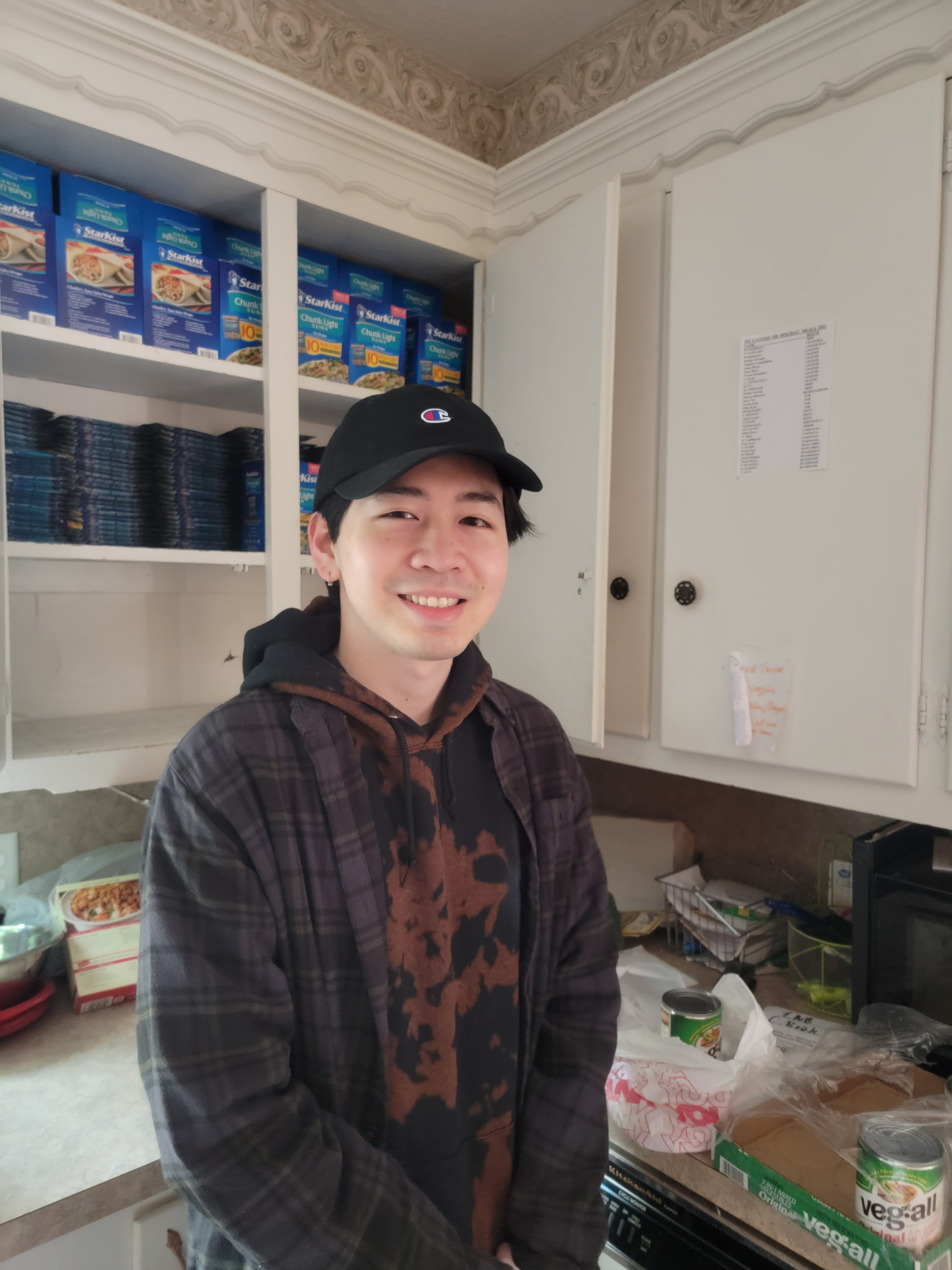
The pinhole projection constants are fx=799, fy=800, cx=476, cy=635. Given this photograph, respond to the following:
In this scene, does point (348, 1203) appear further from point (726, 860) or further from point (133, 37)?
point (133, 37)

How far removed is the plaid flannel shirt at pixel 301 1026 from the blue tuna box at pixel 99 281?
0.79 m

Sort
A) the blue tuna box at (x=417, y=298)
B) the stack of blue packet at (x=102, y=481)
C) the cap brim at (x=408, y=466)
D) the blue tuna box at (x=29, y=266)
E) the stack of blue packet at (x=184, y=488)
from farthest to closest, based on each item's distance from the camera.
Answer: the blue tuna box at (x=417, y=298), the stack of blue packet at (x=184, y=488), the stack of blue packet at (x=102, y=481), the blue tuna box at (x=29, y=266), the cap brim at (x=408, y=466)

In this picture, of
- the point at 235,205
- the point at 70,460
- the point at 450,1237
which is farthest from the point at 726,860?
the point at 235,205

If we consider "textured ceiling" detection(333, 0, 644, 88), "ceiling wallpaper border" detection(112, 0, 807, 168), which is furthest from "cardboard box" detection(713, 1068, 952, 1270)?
"textured ceiling" detection(333, 0, 644, 88)

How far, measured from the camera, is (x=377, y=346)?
1654 mm

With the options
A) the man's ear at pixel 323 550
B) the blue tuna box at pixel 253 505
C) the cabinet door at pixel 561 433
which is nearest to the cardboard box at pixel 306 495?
the blue tuna box at pixel 253 505

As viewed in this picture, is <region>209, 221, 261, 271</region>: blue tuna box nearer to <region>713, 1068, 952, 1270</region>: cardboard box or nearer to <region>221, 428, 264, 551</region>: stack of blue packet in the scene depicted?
<region>221, 428, 264, 551</region>: stack of blue packet

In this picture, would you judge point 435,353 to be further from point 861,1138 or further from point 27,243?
point 861,1138

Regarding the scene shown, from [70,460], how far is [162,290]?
33 centimetres

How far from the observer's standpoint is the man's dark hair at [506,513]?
0.95 meters

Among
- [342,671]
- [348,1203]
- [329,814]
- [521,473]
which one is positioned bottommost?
[348,1203]

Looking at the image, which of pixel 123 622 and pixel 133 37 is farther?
pixel 123 622

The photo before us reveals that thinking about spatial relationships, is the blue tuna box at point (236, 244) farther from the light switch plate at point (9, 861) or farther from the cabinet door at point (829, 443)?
the light switch plate at point (9, 861)

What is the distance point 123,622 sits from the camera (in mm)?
1632
